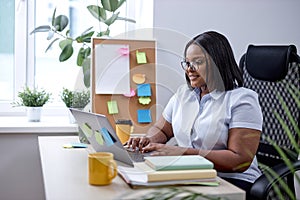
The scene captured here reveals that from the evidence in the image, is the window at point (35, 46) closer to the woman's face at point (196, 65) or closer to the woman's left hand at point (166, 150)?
the woman's face at point (196, 65)

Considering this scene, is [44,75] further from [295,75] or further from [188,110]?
[295,75]

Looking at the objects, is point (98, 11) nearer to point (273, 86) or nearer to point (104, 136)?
point (273, 86)

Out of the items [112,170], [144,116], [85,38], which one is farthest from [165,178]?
[85,38]

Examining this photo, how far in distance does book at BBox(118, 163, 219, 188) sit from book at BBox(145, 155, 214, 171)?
2 centimetres

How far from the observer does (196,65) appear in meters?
1.77

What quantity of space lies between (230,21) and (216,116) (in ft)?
3.55

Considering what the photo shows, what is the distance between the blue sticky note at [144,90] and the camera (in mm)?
2209

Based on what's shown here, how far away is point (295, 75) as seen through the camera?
177cm

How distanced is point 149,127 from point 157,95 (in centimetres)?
36

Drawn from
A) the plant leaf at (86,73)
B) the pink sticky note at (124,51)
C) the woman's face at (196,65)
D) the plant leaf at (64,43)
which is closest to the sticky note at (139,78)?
the pink sticky note at (124,51)

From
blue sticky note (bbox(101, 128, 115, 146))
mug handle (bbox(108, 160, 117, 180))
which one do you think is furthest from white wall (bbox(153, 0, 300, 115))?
mug handle (bbox(108, 160, 117, 180))

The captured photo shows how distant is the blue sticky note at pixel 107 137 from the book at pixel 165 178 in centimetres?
10

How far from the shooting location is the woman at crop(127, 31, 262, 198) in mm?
1590

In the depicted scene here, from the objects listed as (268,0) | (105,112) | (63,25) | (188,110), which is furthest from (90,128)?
(268,0)
